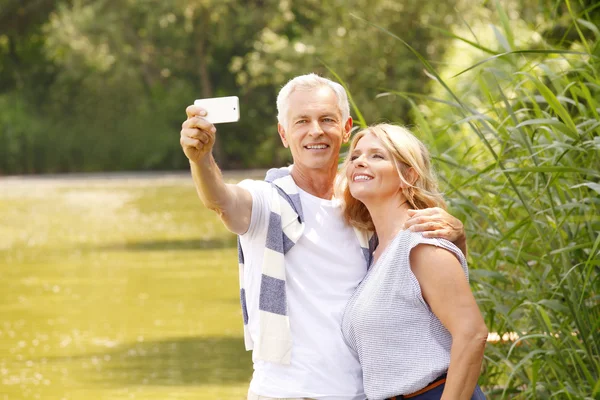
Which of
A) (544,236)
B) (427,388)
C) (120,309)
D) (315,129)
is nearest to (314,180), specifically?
(315,129)

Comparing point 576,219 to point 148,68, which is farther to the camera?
point 148,68

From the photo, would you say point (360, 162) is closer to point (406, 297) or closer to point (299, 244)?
point (299, 244)

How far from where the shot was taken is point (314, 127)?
11.1 feet

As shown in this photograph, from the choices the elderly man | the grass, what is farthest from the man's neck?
the grass

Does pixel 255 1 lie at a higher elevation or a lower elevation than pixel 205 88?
higher

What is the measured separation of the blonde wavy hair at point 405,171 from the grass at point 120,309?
4.15m

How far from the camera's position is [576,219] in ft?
13.7

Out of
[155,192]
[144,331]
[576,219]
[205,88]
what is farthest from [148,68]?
[576,219]

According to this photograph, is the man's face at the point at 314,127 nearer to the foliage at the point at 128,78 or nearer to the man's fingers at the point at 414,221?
the man's fingers at the point at 414,221

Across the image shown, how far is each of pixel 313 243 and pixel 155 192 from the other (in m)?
28.3

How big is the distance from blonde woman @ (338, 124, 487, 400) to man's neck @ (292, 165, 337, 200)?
0.16 metres

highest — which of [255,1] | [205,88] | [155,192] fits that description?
[255,1]

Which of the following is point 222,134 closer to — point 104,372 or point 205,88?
point 205,88

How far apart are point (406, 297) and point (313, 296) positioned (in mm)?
273
